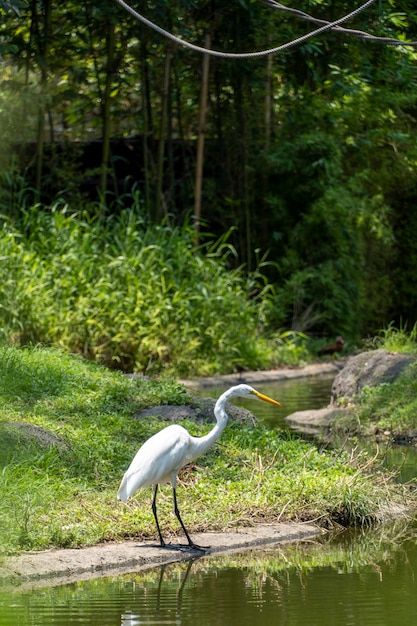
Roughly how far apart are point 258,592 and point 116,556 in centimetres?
101

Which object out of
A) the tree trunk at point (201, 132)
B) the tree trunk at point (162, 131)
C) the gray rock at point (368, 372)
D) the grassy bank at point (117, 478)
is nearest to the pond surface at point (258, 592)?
the grassy bank at point (117, 478)

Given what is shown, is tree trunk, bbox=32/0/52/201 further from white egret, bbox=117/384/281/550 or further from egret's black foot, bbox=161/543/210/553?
egret's black foot, bbox=161/543/210/553

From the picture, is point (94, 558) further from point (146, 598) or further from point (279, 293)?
point (279, 293)

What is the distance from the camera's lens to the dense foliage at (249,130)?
1730 cm

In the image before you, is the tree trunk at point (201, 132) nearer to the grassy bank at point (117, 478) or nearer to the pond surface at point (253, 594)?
the grassy bank at point (117, 478)

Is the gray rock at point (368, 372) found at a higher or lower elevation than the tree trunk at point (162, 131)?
lower

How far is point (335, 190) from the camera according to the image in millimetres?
19375

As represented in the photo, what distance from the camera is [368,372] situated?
13203mm

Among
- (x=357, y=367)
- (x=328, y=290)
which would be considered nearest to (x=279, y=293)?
(x=328, y=290)


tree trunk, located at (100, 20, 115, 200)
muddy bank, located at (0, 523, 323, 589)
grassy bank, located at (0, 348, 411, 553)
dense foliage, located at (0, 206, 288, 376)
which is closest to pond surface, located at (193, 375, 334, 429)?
dense foliage, located at (0, 206, 288, 376)

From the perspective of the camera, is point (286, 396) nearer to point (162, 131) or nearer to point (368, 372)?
point (368, 372)

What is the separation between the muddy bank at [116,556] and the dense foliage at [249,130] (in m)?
9.74

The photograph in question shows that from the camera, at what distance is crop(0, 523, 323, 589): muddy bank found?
20.6 ft

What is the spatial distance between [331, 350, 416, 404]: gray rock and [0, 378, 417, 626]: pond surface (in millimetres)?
5586
